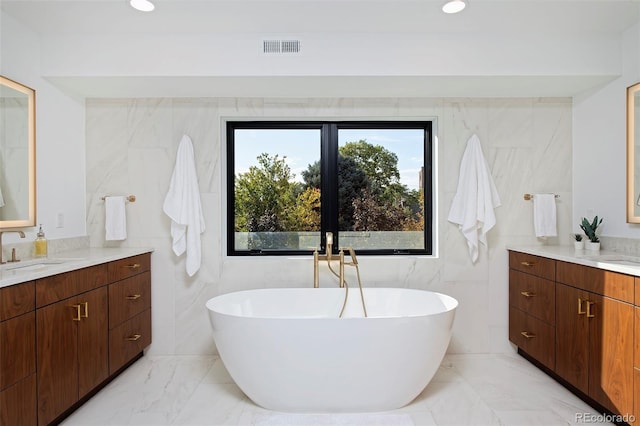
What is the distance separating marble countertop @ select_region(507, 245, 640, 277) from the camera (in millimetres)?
2000

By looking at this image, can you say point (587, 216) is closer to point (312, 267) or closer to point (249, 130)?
point (312, 267)

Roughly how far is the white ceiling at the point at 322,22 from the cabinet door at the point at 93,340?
146 centimetres

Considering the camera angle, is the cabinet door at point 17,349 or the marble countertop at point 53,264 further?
the marble countertop at point 53,264

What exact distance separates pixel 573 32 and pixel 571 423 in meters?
2.39

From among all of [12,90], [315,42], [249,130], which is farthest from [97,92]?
[315,42]

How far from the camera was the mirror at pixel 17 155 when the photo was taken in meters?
2.30

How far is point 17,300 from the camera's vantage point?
1747 millimetres

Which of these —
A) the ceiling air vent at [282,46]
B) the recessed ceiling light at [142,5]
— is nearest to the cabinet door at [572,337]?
the ceiling air vent at [282,46]

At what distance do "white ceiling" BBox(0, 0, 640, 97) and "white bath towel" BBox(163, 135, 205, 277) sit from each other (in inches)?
21.1

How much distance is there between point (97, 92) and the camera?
2965 mm

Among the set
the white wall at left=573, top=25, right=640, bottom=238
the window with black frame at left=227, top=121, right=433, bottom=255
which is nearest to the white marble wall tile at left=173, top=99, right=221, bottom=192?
the window with black frame at left=227, top=121, right=433, bottom=255

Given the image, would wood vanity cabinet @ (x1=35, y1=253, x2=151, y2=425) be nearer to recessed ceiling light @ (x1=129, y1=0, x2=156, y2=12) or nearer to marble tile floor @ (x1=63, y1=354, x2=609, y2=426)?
marble tile floor @ (x1=63, y1=354, x2=609, y2=426)

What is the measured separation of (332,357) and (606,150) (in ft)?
8.01

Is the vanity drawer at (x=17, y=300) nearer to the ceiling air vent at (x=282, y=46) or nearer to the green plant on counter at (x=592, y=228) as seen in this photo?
the ceiling air vent at (x=282, y=46)
